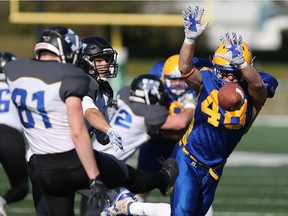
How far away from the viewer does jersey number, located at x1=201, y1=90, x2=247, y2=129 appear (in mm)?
5328

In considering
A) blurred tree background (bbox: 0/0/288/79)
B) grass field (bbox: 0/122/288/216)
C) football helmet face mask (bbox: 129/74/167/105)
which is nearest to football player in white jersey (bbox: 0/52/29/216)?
grass field (bbox: 0/122/288/216)

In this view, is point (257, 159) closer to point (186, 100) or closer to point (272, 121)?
point (186, 100)

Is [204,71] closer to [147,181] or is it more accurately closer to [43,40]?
[147,181]

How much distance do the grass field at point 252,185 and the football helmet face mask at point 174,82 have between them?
1.32 metres

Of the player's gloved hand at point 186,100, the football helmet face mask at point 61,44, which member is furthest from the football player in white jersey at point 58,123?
the player's gloved hand at point 186,100

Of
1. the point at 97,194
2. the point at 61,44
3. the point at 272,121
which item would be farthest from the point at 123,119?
the point at 272,121

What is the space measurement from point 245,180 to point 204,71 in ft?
15.6

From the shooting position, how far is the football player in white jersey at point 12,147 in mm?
6980

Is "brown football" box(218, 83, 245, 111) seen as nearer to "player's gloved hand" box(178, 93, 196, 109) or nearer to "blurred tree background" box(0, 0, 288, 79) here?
"player's gloved hand" box(178, 93, 196, 109)

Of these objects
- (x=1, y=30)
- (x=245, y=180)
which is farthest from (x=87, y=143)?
(x=1, y=30)

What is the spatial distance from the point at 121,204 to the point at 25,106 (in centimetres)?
138

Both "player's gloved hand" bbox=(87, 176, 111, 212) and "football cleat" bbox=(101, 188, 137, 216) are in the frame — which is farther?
"football cleat" bbox=(101, 188, 137, 216)

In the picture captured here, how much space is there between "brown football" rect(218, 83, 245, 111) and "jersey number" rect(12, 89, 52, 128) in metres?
1.10

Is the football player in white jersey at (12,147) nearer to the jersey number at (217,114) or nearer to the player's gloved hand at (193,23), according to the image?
the jersey number at (217,114)
